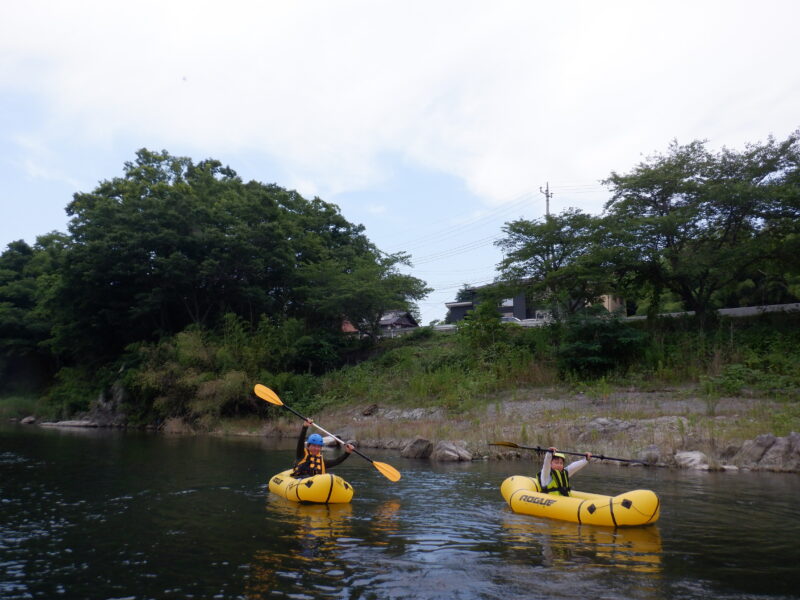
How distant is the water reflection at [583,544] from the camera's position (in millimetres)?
8031

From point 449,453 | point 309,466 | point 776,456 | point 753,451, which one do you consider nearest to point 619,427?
point 753,451

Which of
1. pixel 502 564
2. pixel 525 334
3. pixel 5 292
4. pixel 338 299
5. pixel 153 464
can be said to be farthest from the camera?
pixel 5 292

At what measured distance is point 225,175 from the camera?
4388cm

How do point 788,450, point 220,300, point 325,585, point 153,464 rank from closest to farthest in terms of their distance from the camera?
1. point 325,585
2. point 788,450
3. point 153,464
4. point 220,300

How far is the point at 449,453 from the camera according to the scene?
58.6 ft

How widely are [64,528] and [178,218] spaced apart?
78.8 feet

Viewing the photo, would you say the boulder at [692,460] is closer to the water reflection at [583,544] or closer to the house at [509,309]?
the water reflection at [583,544]

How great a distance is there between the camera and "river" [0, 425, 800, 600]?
275 inches

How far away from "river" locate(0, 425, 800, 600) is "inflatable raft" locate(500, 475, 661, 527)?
237 mm

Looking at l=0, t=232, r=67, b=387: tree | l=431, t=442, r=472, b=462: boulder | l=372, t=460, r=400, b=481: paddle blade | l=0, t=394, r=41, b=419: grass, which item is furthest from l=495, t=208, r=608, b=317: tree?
l=0, t=394, r=41, b=419: grass

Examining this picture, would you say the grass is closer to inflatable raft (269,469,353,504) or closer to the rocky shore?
the rocky shore

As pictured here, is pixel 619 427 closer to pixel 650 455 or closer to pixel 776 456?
pixel 650 455

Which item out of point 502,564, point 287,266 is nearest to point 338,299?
point 287,266

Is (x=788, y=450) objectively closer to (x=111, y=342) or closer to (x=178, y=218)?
(x=178, y=218)
